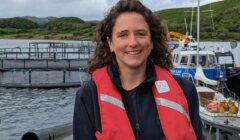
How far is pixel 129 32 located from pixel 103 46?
1.23ft

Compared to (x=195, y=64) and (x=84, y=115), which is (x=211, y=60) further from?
(x=84, y=115)

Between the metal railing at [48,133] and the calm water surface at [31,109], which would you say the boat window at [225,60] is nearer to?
the calm water surface at [31,109]

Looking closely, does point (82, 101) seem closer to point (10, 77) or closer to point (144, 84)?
point (144, 84)

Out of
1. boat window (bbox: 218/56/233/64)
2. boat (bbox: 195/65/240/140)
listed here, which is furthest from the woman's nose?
boat window (bbox: 218/56/233/64)

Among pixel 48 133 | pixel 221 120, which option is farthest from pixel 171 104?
pixel 221 120

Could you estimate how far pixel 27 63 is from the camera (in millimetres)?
62625

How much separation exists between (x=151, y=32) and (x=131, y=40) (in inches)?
10.4

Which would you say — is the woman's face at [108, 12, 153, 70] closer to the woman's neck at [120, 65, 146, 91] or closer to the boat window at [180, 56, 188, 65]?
the woman's neck at [120, 65, 146, 91]

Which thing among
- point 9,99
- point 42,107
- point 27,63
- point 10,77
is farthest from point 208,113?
point 27,63

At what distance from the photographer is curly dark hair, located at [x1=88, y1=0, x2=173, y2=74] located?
381 cm

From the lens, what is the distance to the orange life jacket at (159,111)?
11.6 ft

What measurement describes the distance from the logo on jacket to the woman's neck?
121mm

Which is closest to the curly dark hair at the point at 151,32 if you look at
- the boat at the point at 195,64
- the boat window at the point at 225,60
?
the boat at the point at 195,64

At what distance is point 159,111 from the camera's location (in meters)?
3.65
